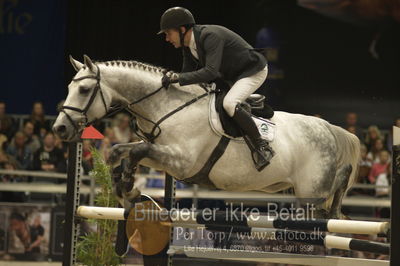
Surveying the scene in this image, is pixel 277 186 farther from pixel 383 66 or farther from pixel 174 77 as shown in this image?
pixel 383 66

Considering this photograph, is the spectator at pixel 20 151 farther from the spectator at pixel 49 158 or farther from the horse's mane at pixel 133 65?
→ the horse's mane at pixel 133 65

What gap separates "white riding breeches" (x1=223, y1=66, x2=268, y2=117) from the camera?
12.1 feet

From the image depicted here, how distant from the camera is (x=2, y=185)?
6.57 m

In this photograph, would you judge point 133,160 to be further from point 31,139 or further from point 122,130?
point 31,139

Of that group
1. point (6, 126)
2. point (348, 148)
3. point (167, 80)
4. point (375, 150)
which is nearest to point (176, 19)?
point (167, 80)

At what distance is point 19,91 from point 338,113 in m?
4.16

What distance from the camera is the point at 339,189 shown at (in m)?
4.19

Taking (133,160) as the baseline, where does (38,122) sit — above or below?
above

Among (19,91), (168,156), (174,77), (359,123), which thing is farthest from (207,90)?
(19,91)

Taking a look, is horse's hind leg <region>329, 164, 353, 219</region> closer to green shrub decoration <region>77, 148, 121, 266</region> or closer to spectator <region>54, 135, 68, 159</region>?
green shrub decoration <region>77, 148, 121, 266</region>

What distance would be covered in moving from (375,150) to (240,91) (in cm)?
367

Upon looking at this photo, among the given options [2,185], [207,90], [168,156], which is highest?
[207,90]

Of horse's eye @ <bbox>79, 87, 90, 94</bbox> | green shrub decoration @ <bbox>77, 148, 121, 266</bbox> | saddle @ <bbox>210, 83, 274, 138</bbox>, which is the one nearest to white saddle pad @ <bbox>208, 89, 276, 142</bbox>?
saddle @ <bbox>210, 83, 274, 138</bbox>

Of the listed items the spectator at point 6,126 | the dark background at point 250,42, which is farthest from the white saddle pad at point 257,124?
the dark background at point 250,42
